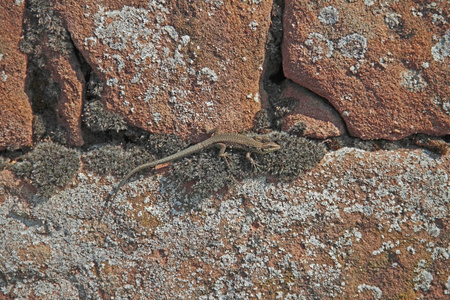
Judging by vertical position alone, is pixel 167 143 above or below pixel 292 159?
above

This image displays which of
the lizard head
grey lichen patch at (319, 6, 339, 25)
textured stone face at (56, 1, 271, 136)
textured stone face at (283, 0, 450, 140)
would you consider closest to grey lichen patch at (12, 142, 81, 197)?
textured stone face at (56, 1, 271, 136)

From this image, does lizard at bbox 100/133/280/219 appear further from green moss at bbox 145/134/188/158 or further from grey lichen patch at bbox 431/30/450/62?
grey lichen patch at bbox 431/30/450/62

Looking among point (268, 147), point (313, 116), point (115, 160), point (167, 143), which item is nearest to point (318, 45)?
point (313, 116)

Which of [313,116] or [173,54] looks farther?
[313,116]

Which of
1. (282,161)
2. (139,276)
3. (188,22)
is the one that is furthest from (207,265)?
(188,22)

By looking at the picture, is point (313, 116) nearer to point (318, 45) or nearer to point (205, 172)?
point (318, 45)

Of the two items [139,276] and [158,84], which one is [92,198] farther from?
[158,84]
